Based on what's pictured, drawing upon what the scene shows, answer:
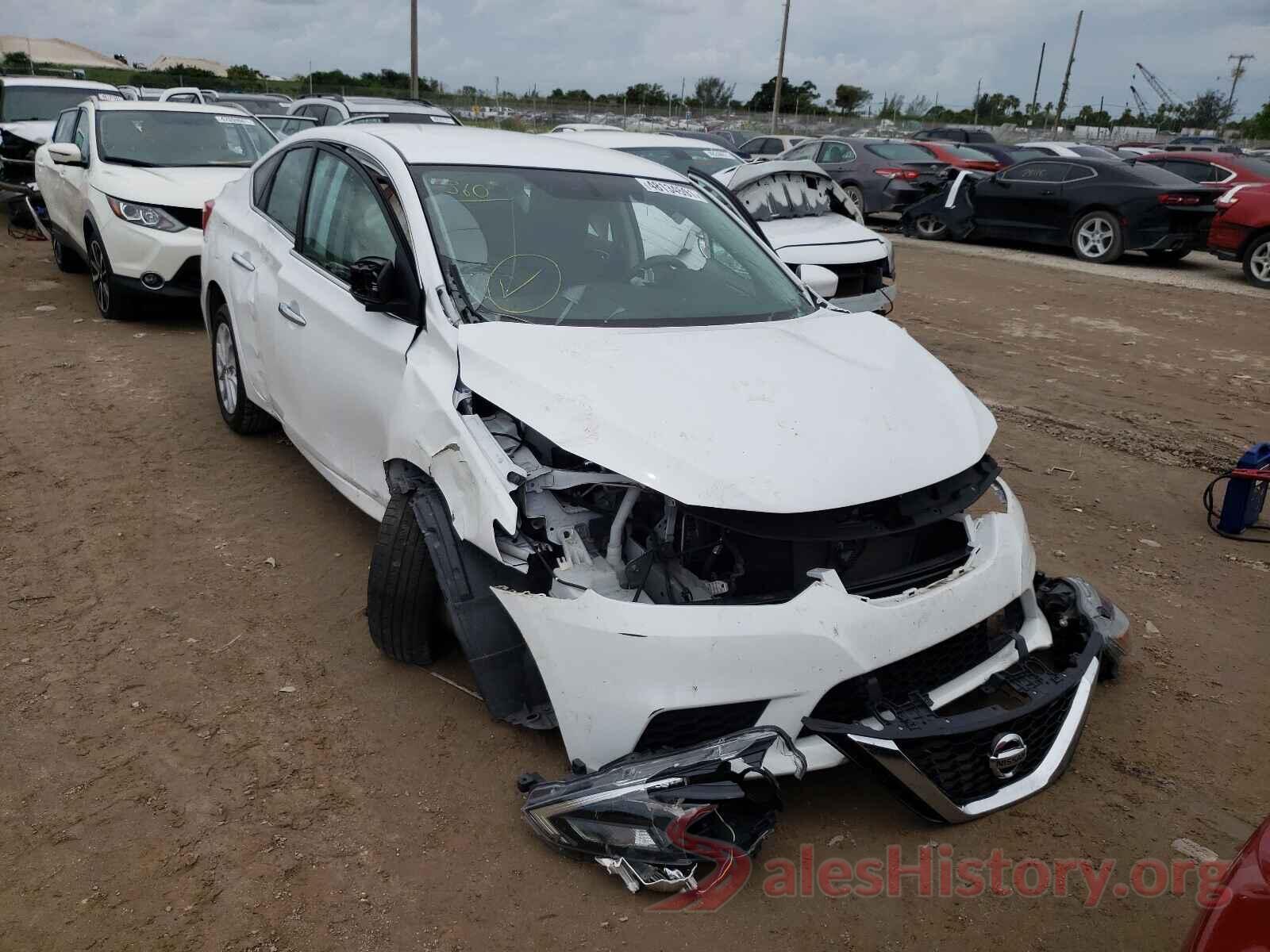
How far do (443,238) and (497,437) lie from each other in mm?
941

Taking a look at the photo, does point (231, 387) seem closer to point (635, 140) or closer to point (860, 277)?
point (860, 277)

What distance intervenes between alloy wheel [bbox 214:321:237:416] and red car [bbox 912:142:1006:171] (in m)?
14.4

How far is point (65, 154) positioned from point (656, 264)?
258 inches

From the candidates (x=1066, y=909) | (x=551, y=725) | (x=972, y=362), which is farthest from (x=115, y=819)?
(x=972, y=362)

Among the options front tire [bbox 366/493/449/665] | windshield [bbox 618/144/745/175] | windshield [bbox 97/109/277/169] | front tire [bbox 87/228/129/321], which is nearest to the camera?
front tire [bbox 366/493/449/665]

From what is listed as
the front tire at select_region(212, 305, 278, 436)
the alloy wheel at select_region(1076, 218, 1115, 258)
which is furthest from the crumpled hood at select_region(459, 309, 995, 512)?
the alloy wheel at select_region(1076, 218, 1115, 258)

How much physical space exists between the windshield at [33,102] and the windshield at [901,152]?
1215 cm

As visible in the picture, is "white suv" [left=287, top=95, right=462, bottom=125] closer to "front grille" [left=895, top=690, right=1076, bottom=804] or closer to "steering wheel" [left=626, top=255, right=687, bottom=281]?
"steering wheel" [left=626, top=255, right=687, bottom=281]

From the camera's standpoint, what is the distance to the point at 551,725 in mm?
2898

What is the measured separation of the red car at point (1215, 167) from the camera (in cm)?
1448

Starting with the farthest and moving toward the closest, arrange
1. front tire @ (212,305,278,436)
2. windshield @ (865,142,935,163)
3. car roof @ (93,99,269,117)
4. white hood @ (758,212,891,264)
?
1. windshield @ (865,142,935,163)
2. car roof @ (93,99,269,117)
3. white hood @ (758,212,891,264)
4. front tire @ (212,305,278,436)

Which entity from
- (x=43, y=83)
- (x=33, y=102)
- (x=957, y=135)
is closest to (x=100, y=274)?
(x=33, y=102)

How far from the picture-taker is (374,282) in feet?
11.0

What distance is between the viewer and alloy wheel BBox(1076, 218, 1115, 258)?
1347cm
